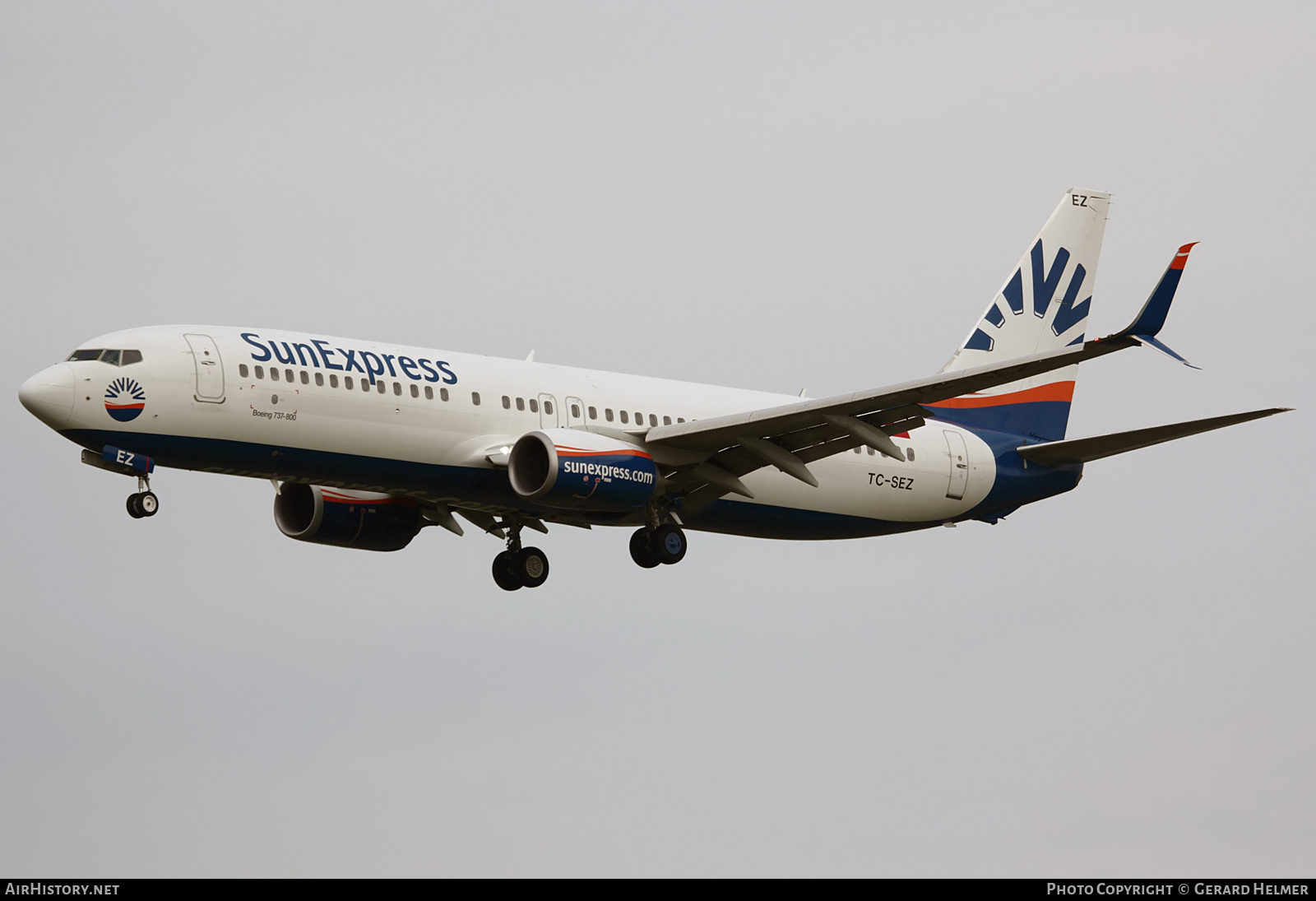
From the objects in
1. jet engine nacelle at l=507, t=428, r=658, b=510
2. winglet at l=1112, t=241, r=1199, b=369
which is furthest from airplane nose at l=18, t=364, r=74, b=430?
winglet at l=1112, t=241, r=1199, b=369

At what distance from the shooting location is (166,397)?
126ft

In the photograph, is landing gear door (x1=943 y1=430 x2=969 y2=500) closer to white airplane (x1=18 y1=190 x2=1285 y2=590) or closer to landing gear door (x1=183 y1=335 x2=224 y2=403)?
white airplane (x1=18 y1=190 x2=1285 y2=590)

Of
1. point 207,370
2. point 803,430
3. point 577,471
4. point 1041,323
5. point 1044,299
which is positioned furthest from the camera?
point 1044,299

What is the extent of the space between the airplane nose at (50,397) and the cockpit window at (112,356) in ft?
2.40

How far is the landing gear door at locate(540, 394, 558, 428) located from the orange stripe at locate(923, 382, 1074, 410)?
35.3 feet

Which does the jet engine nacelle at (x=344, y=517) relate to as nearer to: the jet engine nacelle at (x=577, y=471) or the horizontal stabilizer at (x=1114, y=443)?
the jet engine nacelle at (x=577, y=471)

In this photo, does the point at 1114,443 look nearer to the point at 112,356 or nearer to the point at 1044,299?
the point at 1044,299

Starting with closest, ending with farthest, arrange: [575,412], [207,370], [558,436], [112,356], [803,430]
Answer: [112,356] → [207,370] → [558,436] → [803,430] → [575,412]

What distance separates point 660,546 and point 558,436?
423 cm

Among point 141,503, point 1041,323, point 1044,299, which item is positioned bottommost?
point 141,503

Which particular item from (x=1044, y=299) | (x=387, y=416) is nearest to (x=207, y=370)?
(x=387, y=416)

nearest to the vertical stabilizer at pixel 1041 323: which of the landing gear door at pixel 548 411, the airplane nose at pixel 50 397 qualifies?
the landing gear door at pixel 548 411

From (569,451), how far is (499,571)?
24.4 ft

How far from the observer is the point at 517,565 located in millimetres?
46969
